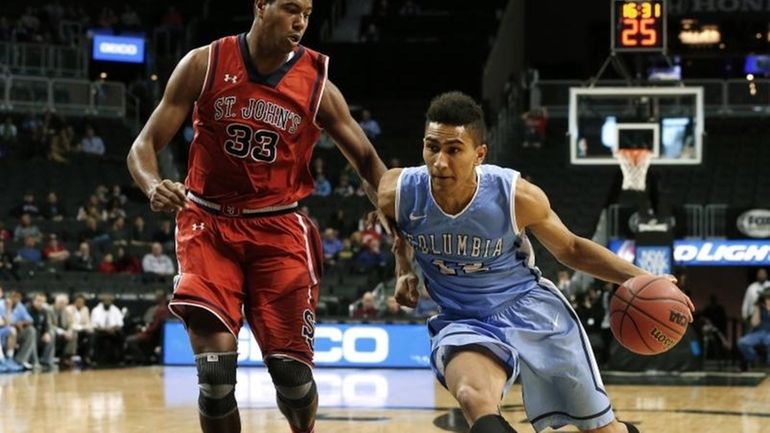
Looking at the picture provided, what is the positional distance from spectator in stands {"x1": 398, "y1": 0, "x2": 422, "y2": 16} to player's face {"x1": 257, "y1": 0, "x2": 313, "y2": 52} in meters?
24.6

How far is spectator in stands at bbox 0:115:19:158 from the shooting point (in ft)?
81.5

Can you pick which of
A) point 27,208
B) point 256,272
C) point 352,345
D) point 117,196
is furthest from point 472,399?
point 117,196

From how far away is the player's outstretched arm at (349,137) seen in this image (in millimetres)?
6297

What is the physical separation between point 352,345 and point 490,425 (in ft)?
43.9

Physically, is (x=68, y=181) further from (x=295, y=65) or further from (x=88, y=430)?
(x=295, y=65)

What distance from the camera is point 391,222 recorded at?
19.6 feet

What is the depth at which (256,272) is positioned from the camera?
607 centimetres

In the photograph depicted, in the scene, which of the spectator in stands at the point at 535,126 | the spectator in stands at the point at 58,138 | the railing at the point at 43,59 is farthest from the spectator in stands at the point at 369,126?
the railing at the point at 43,59

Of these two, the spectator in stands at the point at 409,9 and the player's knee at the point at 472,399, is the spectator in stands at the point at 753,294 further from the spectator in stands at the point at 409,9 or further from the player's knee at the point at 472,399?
the player's knee at the point at 472,399

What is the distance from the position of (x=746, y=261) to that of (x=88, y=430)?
14167 millimetres

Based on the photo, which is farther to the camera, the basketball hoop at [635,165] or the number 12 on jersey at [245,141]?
the basketball hoop at [635,165]

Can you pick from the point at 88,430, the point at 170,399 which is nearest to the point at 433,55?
the point at 170,399

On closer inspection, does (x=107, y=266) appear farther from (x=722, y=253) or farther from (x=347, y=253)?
(x=722, y=253)

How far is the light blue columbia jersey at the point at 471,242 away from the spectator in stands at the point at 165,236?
16.2 meters
